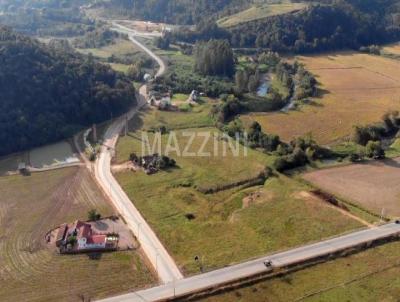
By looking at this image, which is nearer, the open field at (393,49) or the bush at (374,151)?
the bush at (374,151)

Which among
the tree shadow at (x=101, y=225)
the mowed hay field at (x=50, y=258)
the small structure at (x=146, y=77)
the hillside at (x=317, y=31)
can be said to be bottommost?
the mowed hay field at (x=50, y=258)

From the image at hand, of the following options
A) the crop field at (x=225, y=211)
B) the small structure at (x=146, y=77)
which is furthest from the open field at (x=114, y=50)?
the crop field at (x=225, y=211)

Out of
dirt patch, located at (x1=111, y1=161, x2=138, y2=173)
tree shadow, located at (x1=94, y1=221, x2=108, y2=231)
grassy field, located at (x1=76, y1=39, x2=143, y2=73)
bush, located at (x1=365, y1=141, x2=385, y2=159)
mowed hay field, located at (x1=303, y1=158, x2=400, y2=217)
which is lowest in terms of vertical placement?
tree shadow, located at (x1=94, y1=221, x2=108, y2=231)

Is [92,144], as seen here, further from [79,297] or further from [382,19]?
[382,19]

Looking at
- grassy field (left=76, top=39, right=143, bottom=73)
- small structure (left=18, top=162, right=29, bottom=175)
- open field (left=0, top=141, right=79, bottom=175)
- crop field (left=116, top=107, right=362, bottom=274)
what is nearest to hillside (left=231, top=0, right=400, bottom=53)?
grassy field (left=76, top=39, right=143, bottom=73)

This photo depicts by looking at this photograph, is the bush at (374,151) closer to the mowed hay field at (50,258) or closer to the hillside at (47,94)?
the mowed hay field at (50,258)

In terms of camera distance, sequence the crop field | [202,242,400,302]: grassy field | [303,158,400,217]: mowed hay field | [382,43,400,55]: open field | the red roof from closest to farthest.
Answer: [202,242,400,302]: grassy field → the crop field → the red roof → [303,158,400,217]: mowed hay field → [382,43,400,55]: open field

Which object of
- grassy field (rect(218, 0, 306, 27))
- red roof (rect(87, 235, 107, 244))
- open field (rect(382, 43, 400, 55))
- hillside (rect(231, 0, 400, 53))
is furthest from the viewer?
grassy field (rect(218, 0, 306, 27))

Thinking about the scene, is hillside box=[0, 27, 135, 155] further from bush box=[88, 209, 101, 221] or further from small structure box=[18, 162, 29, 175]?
bush box=[88, 209, 101, 221]
